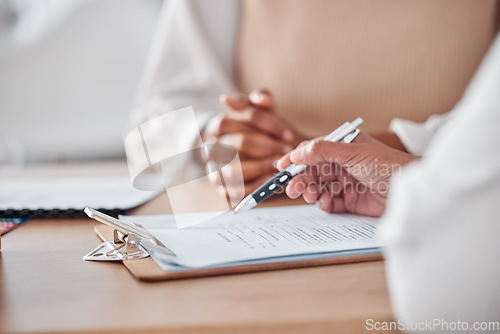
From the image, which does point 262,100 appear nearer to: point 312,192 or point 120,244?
point 312,192

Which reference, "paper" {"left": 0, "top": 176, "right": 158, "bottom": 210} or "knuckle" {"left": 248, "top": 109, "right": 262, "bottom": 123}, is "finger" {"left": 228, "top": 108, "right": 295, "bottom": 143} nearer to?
"knuckle" {"left": 248, "top": 109, "right": 262, "bottom": 123}

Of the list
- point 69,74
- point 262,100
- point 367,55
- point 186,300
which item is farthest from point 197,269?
point 69,74

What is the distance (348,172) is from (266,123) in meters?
0.26

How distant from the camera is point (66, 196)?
0.75 meters

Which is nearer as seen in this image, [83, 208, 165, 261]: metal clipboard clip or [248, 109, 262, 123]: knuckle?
[83, 208, 165, 261]: metal clipboard clip

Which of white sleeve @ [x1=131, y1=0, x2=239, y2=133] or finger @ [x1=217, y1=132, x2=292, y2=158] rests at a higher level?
white sleeve @ [x1=131, y1=0, x2=239, y2=133]

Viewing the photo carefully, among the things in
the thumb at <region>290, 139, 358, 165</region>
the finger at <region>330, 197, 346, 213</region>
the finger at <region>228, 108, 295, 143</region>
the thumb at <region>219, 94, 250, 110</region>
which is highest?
the thumb at <region>219, 94, 250, 110</region>

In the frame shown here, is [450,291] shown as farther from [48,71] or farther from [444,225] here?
[48,71]

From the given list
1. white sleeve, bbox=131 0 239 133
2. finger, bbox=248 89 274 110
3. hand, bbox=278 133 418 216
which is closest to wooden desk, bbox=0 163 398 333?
hand, bbox=278 133 418 216

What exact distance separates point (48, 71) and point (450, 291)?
1617mm

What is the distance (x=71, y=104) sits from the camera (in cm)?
167

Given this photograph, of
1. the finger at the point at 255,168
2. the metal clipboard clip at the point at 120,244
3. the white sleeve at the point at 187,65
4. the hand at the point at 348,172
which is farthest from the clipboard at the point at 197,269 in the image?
the white sleeve at the point at 187,65

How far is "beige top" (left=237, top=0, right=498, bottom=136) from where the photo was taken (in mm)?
1062

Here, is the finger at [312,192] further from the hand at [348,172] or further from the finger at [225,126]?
the finger at [225,126]
